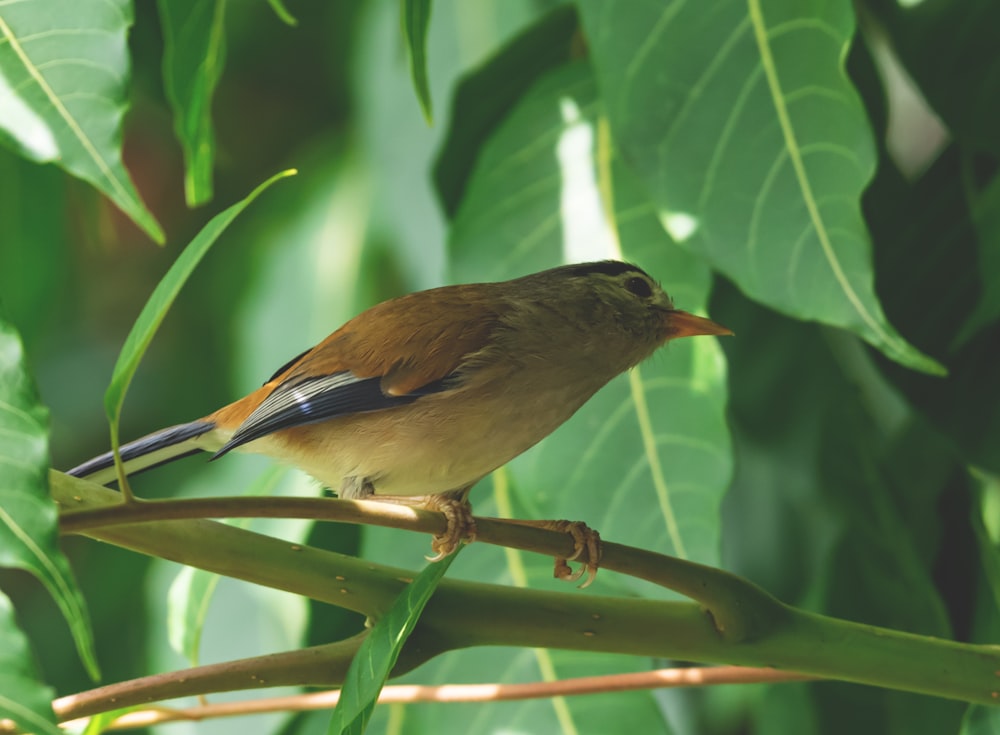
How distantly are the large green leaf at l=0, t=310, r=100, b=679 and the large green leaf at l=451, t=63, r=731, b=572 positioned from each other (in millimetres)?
1103

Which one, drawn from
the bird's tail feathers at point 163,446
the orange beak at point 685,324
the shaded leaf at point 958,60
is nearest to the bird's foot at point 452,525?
the bird's tail feathers at point 163,446

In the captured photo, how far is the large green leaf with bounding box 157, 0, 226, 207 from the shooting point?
76.8 inches

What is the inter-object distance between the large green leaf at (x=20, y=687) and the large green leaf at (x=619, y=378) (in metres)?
1.11

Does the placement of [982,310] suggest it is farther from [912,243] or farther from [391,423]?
[391,423]

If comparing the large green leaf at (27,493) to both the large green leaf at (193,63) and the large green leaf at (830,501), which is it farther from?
the large green leaf at (830,501)

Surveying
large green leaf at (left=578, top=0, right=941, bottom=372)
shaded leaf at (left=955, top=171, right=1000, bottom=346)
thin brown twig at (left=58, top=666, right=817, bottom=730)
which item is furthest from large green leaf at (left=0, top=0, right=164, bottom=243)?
shaded leaf at (left=955, top=171, right=1000, bottom=346)

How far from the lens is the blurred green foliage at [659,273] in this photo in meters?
2.03

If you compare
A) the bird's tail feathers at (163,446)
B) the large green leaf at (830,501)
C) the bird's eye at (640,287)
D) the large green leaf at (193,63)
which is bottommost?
the large green leaf at (830,501)

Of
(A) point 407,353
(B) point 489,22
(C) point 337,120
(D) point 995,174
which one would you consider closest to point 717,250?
(A) point 407,353

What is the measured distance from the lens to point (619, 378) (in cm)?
231

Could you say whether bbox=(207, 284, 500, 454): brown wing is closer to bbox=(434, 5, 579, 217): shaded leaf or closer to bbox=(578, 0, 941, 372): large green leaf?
bbox=(578, 0, 941, 372): large green leaf

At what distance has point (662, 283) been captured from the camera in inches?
89.8

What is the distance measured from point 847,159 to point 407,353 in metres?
0.80

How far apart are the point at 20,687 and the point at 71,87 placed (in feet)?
2.43
